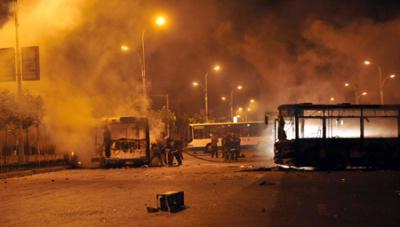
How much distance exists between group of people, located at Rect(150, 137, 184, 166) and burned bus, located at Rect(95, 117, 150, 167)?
3.75ft

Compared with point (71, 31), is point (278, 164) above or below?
below

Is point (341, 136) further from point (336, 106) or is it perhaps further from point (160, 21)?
point (160, 21)

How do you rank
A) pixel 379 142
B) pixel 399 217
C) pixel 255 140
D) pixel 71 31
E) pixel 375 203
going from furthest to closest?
1. pixel 255 140
2. pixel 71 31
3. pixel 379 142
4. pixel 375 203
5. pixel 399 217

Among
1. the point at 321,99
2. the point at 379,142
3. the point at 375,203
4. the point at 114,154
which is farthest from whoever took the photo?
the point at 321,99

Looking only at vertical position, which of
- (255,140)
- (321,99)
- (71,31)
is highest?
(71,31)

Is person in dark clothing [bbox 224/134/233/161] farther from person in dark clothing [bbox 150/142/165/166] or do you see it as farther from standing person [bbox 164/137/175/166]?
standing person [bbox 164/137/175/166]

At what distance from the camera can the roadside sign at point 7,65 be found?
2255 centimetres

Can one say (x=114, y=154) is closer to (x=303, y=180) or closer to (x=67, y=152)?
(x=67, y=152)

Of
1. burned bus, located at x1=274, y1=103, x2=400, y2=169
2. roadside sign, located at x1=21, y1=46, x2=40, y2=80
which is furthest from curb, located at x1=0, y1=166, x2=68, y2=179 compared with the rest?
burned bus, located at x1=274, y1=103, x2=400, y2=169

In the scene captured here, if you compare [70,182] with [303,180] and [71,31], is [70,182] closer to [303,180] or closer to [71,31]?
[303,180]

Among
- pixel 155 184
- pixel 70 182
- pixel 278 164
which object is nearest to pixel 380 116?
pixel 278 164

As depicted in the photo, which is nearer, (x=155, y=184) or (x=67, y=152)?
(x=155, y=184)

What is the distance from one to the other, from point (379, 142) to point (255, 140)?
951 inches

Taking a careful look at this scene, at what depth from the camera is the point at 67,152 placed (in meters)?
28.7
